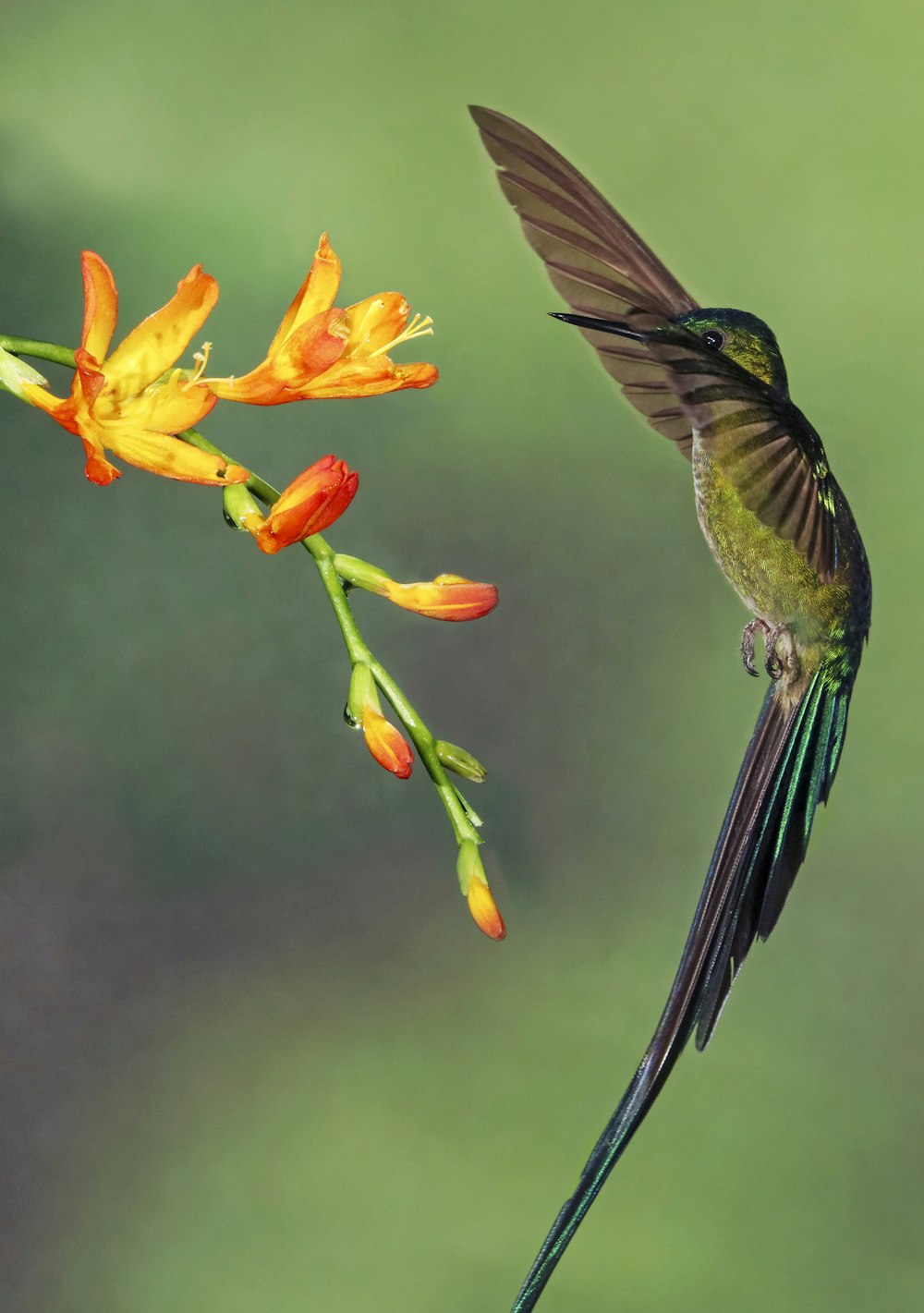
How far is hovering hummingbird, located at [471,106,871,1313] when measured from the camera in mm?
427

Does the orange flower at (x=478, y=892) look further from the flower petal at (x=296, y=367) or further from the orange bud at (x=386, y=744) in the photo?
the flower petal at (x=296, y=367)

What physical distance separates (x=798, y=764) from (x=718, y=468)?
0.13m

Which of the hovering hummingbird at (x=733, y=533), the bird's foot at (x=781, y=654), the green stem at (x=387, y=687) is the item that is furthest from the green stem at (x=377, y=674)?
the bird's foot at (x=781, y=654)

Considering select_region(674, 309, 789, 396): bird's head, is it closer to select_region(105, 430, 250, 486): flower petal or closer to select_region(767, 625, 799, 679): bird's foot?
select_region(767, 625, 799, 679): bird's foot

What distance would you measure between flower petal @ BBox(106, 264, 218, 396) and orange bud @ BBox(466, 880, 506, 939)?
0.19 m

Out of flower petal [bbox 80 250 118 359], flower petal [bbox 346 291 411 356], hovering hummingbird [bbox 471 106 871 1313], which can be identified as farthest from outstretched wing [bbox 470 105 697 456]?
flower petal [bbox 80 250 118 359]

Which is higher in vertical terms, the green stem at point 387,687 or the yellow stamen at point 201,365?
the yellow stamen at point 201,365

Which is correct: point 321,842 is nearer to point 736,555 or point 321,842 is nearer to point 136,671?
point 136,671

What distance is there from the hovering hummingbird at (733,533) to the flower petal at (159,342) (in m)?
0.12

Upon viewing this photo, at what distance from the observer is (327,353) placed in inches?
16.2

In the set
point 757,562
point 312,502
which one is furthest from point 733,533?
point 312,502

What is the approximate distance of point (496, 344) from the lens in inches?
44.6

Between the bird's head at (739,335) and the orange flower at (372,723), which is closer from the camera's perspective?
the orange flower at (372,723)

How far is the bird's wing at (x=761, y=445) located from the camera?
40cm
